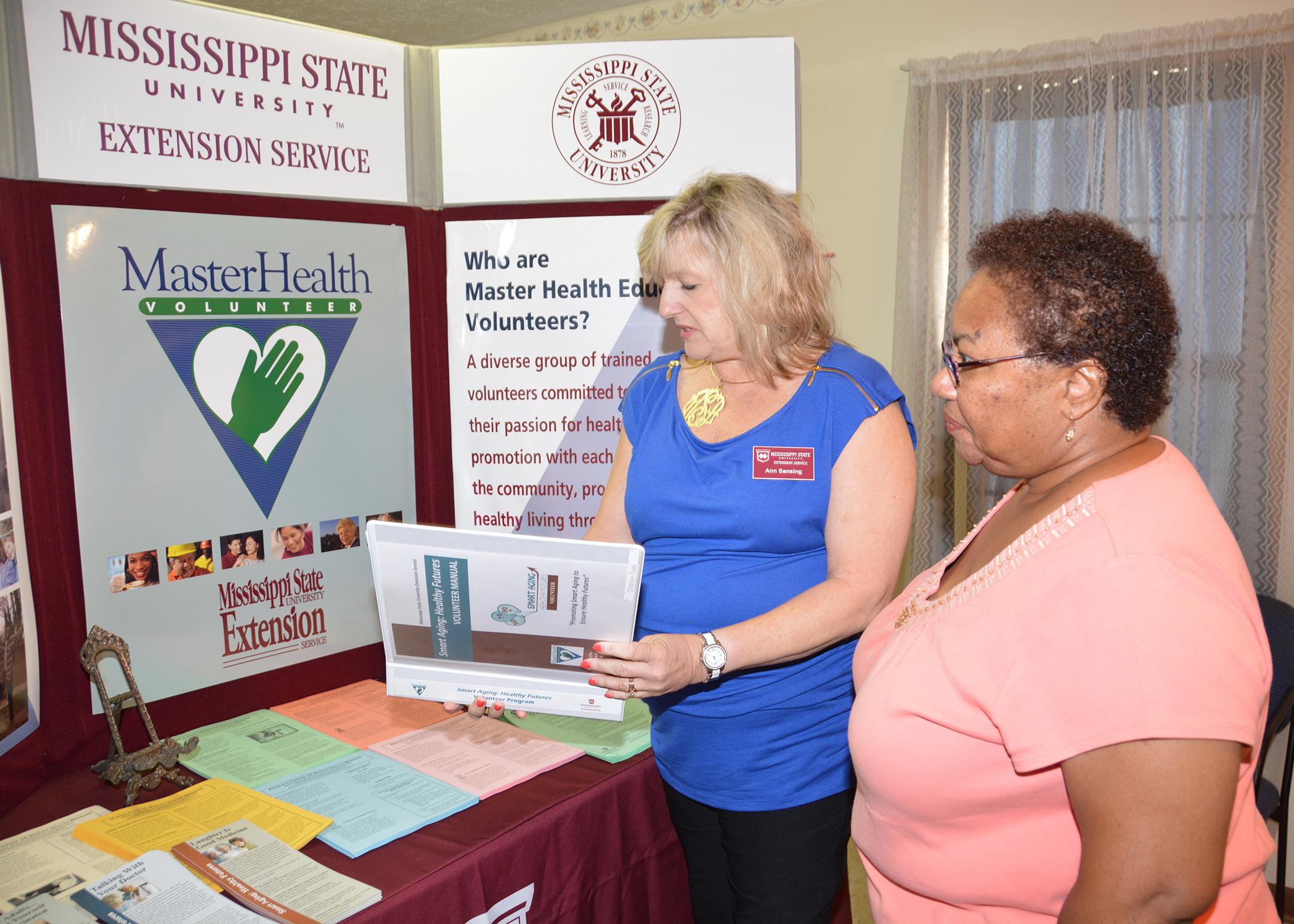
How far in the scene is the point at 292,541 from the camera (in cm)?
201

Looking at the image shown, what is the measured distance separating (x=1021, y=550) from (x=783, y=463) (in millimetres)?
511

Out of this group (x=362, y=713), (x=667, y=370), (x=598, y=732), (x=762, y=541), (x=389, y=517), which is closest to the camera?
(x=762, y=541)

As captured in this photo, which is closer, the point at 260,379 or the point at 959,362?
the point at 959,362

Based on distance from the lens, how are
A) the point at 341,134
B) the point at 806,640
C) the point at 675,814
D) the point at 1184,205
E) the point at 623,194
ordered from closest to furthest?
1. the point at 806,640
2. the point at 675,814
3. the point at 341,134
4. the point at 623,194
5. the point at 1184,205

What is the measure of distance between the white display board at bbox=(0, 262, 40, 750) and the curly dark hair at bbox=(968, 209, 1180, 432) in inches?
63.4

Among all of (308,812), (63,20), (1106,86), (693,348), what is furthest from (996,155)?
(308,812)

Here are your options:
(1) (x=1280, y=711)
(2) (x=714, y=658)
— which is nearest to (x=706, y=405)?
(2) (x=714, y=658)

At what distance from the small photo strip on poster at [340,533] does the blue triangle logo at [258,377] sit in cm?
15

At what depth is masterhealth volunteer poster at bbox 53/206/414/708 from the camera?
5.63 ft

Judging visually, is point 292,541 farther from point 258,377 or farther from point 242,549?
point 258,377

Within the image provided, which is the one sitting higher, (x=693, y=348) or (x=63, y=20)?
(x=63, y=20)

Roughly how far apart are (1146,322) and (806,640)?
680mm

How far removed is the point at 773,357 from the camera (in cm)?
151

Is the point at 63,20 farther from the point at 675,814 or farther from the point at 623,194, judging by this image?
the point at 675,814
